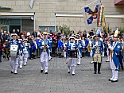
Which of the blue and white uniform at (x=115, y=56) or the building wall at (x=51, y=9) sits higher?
the building wall at (x=51, y=9)

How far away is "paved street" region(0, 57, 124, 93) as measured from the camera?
34.0 ft

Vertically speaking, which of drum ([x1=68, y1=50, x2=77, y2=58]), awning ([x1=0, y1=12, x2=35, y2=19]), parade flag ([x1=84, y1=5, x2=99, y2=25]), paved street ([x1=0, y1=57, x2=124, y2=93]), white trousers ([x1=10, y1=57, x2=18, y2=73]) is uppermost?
awning ([x1=0, y1=12, x2=35, y2=19])

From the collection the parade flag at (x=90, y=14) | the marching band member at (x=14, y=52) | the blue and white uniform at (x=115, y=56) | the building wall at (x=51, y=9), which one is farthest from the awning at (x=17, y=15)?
the blue and white uniform at (x=115, y=56)

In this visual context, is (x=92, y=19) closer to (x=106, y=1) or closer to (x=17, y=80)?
(x=17, y=80)

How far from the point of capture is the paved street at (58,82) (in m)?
10.4

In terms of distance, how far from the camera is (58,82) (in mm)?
11969

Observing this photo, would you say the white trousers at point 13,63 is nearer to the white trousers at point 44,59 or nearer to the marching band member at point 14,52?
the marching band member at point 14,52

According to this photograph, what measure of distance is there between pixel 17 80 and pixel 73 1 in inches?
733

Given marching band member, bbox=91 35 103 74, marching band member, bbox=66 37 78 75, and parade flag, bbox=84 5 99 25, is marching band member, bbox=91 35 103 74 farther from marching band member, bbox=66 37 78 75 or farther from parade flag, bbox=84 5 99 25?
parade flag, bbox=84 5 99 25

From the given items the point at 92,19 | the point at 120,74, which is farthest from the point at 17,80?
the point at 92,19

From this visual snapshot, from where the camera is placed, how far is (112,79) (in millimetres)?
12242

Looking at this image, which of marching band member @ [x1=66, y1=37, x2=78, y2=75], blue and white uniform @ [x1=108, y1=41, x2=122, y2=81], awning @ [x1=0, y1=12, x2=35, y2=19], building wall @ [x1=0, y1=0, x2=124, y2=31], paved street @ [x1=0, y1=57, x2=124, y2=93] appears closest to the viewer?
paved street @ [x1=0, y1=57, x2=124, y2=93]

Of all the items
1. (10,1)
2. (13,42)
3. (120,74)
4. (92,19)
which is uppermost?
(10,1)

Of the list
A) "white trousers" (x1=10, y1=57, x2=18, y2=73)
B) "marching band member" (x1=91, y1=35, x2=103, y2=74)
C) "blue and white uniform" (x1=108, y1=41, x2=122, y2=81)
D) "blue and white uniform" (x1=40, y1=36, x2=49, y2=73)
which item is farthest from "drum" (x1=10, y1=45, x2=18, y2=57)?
"blue and white uniform" (x1=108, y1=41, x2=122, y2=81)
